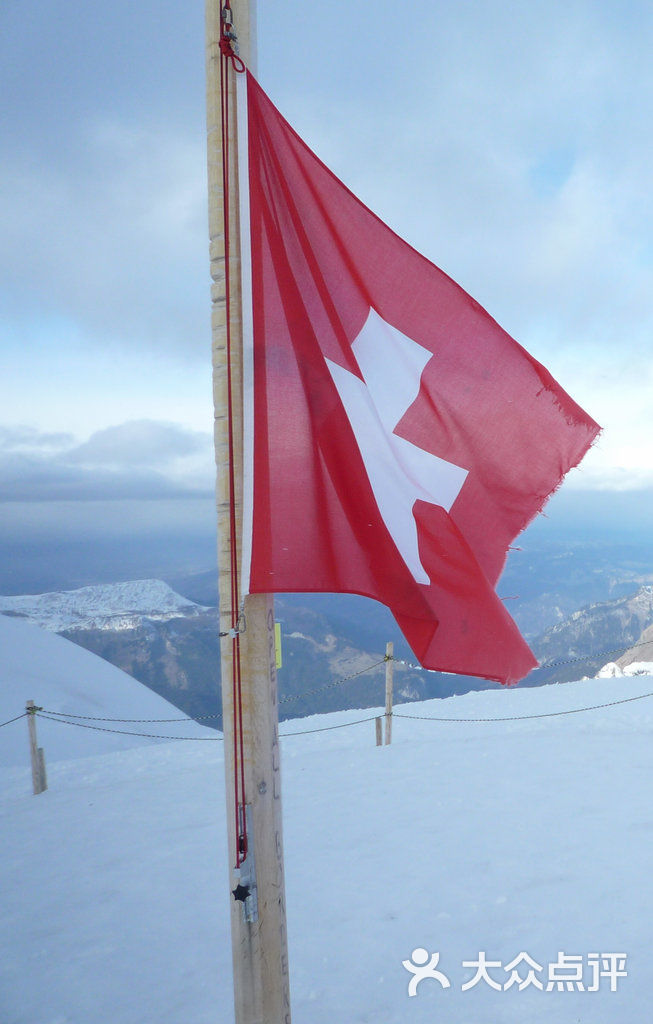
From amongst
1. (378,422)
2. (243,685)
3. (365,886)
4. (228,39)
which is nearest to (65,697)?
(365,886)

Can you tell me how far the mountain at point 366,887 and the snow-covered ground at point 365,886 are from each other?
2cm

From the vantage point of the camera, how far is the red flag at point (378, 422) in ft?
9.49

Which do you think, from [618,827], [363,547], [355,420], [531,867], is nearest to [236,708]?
[363,547]

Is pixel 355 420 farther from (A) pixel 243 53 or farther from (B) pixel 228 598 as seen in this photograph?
(A) pixel 243 53

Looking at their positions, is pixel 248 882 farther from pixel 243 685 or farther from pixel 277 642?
pixel 277 642

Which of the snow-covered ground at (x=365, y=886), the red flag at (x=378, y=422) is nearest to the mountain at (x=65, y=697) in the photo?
the snow-covered ground at (x=365, y=886)

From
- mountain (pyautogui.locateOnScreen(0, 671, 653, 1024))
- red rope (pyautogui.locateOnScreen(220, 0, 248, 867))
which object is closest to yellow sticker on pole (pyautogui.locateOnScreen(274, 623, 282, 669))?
red rope (pyautogui.locateOnScreen(220, 0, 248, 867))

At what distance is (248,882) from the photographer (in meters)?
2.93

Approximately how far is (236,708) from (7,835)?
22.3ft

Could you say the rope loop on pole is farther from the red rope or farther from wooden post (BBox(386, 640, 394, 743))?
wooden post (BBox(386, 640, 394, 743))

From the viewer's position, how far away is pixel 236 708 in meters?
2.93

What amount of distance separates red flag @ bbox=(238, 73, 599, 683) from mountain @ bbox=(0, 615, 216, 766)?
2143cm

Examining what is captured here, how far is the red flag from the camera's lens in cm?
289

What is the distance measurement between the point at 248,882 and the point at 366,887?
10.2 ft
